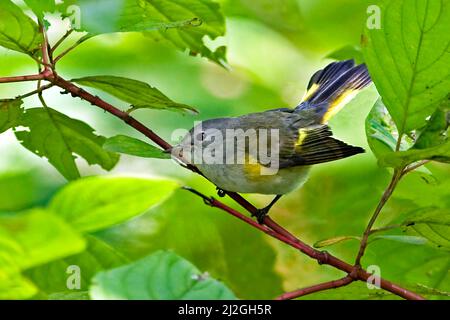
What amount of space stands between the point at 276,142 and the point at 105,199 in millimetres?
1493

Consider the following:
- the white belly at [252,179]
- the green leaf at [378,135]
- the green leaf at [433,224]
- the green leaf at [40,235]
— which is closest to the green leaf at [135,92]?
the green leaf at [378,135]

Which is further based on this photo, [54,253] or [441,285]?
[441,285]

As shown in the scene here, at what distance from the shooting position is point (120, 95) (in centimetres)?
133

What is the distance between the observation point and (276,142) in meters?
2.12

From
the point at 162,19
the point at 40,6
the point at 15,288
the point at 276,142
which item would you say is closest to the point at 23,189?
the point at 276,142

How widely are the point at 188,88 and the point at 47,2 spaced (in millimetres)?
1884

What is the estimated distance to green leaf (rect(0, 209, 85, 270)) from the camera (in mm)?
624

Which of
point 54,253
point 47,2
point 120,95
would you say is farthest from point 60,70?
point 54,253

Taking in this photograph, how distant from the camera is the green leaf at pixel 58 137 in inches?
56.6

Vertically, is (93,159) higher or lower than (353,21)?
lower

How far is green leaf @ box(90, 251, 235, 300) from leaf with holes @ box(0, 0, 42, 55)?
1.93 feet

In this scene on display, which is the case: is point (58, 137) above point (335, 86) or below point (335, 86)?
below

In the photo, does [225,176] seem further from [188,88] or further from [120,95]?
[188,88]

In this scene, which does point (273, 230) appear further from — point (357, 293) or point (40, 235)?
point (40, 235)
